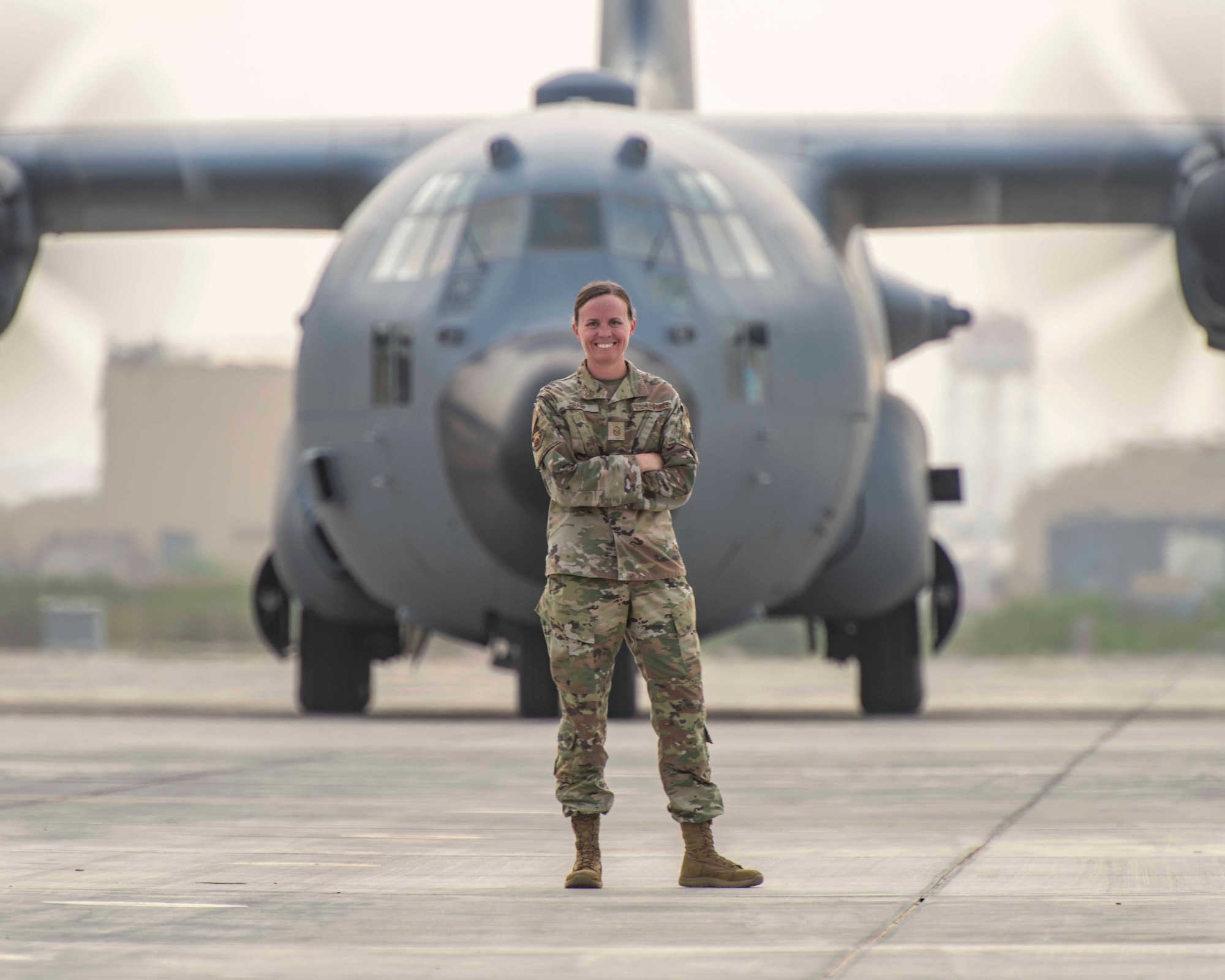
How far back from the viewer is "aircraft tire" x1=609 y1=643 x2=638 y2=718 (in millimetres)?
11438

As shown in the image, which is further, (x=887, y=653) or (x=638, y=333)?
(x=887, y=653)

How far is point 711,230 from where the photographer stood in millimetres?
11578

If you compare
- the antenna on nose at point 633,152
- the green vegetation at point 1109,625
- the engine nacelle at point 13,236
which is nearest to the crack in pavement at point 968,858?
the antenna on nose at point 633,152

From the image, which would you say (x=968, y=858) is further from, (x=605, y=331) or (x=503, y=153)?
(x=503, y=153)

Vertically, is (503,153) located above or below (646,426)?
above

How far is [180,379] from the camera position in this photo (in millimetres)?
41938

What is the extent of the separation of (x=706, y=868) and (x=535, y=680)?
22.8 ft

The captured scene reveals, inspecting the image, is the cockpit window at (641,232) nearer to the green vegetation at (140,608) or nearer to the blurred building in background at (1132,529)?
the green vegetation at (140,608)

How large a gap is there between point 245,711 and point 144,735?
13.0 ft

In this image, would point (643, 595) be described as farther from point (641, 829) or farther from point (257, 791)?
point (257, 791)

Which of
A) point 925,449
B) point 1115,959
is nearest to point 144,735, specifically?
point 925,449

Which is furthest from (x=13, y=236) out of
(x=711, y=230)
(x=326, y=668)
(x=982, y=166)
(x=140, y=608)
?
(x=140, y=608)

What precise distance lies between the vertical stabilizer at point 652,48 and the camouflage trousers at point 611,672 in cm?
1234

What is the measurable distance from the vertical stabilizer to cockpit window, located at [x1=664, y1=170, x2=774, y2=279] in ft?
17.7
